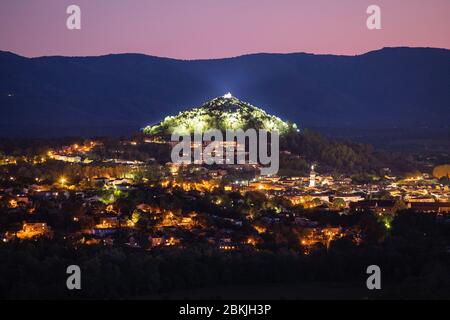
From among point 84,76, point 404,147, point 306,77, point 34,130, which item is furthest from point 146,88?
point 404,147

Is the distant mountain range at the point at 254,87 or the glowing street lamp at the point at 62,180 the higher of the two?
the distant mountain range at the point at 254,87

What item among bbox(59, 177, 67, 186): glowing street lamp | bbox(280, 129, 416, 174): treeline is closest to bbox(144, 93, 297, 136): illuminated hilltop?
bbox(280, 129, 416, 174): treeline

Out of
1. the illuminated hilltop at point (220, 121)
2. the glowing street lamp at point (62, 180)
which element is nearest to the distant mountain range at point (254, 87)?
the illuminated hilltop at point (220, 121)

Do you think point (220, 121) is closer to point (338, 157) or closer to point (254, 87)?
point (338, 157)

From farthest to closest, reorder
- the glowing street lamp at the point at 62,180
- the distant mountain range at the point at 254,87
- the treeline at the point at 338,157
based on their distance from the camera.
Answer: the distant mountain range at the point at 254,87
the treeline at the point at 338,157
the glowing street lamp at the point at 62,180

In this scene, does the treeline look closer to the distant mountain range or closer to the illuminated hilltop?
the illuminated hilltop

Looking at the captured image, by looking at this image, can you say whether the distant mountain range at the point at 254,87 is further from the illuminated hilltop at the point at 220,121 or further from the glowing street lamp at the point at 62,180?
the glowing street lamp at the point at 62,180

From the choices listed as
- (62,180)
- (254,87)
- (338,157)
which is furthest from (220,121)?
(254,87)
